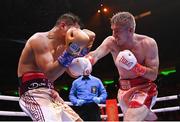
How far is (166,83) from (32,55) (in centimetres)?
724

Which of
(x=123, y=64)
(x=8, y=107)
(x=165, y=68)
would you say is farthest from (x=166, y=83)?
(x=123, y=64)

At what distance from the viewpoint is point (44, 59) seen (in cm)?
211

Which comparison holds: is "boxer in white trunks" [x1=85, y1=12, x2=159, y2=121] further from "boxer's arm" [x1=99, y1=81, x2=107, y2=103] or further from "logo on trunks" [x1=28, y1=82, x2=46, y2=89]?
"boxer's arm" [x1=99, y1=81, x2=107, y2=103]

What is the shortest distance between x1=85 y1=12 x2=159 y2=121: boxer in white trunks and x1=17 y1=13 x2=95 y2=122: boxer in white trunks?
42 cm

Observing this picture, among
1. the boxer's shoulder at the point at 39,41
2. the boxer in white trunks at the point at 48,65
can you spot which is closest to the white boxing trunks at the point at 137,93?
the boxer in white trunks at the point at 48,65

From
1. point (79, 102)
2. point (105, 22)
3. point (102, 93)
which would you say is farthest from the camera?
point (105, 22)

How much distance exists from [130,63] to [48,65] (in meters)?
0.66

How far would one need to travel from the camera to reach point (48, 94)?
2.22m

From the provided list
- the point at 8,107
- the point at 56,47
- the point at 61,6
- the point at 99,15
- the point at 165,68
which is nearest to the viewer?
the point at 56,47

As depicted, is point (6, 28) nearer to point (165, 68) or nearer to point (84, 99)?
point (165, 68)

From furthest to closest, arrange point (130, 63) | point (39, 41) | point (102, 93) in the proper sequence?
point (102, 93)
point (130, 63)
point (39, 41)

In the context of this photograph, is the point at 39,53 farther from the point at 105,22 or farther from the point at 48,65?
the point at 105,22

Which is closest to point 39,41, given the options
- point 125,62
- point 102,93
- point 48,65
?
point 48,65

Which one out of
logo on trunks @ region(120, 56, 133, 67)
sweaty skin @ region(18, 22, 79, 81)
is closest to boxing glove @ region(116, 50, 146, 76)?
logo on trunks @ region(120, 56, 133, 67)
